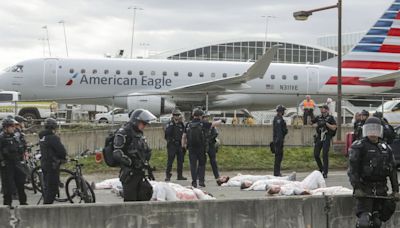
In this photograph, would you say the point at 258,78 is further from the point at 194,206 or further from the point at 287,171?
the point at 194,206

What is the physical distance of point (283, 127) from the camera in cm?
1608

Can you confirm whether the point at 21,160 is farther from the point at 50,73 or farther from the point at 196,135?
the point at 50,73

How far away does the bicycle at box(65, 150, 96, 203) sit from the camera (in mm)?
10625

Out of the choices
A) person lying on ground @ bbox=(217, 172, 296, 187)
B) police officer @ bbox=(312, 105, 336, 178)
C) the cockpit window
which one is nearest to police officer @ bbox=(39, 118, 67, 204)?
person lying on ground @ bbox=(217, 172, 296, 187)

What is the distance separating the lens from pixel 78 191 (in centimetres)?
1078

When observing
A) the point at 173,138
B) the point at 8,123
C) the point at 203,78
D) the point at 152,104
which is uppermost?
the point at 203,78

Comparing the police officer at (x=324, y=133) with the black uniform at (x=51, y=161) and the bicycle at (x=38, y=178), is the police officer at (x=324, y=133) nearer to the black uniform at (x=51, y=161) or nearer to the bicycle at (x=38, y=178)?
the bicycle at (x=38, y=178)

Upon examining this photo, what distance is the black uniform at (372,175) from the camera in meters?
7.76

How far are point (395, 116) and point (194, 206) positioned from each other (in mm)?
17553

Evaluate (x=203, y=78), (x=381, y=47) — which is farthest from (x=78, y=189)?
(x=381, y=47)

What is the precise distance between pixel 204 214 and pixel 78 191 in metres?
3.25

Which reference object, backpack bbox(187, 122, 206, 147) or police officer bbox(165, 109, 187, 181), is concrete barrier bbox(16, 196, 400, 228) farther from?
police officer bbox(165, 109, 187, 181)

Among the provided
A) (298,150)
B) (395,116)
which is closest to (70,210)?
(298,150)

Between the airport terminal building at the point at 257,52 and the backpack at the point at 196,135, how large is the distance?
68.3 meters
